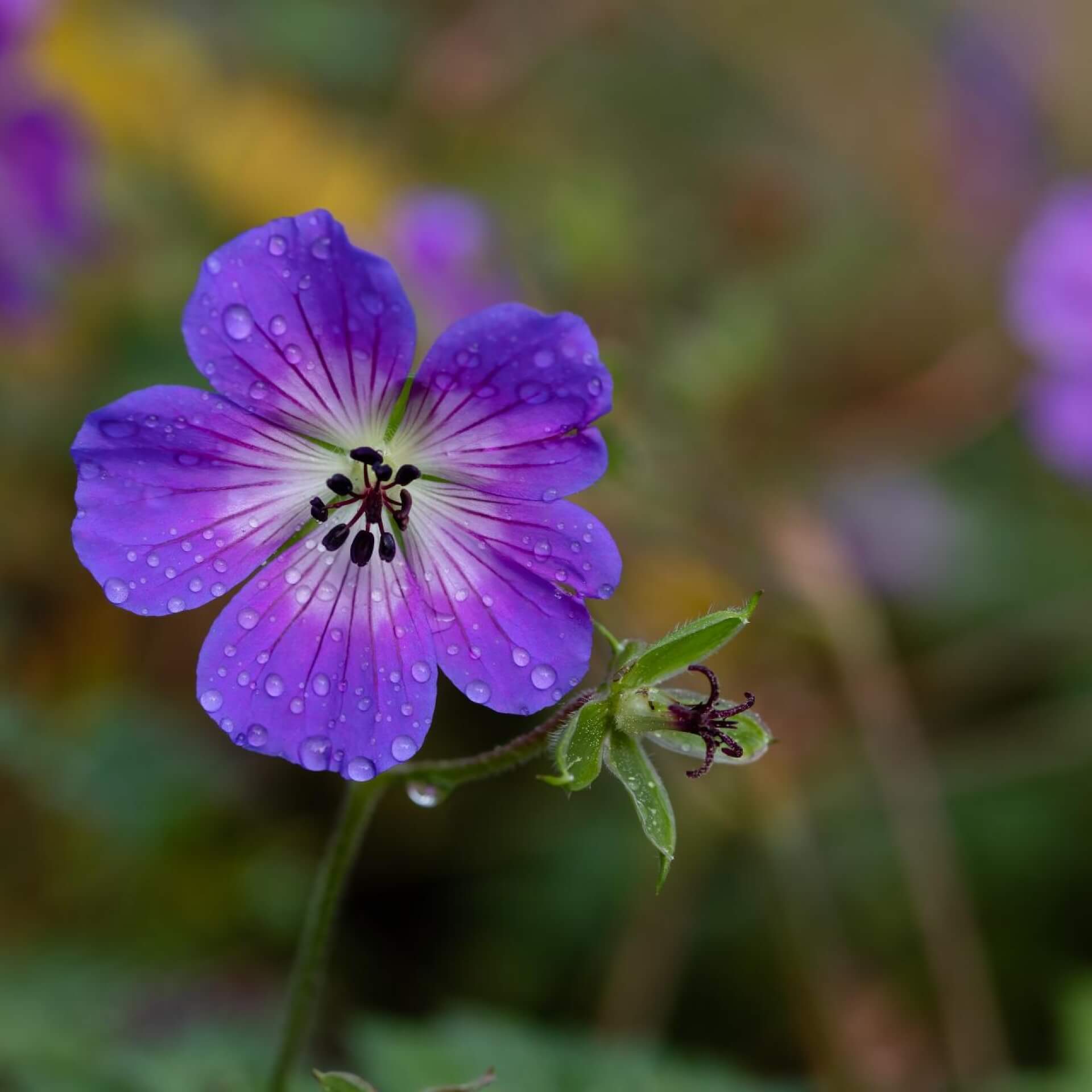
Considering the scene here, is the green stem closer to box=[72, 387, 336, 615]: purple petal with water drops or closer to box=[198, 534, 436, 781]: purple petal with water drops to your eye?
box=[198, 534, 436, 781]: purple petal with water drops

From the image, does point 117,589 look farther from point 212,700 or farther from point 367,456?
point 367,456

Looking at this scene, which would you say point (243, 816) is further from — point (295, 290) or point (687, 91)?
point (687, 91)

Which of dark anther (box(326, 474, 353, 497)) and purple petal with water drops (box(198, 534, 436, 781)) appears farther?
dark anther (box(326, 474, 353, 497))

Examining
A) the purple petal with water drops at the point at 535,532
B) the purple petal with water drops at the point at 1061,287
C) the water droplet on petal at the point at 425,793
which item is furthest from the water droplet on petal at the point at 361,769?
the purple petal with water drops at the point at 1061,287

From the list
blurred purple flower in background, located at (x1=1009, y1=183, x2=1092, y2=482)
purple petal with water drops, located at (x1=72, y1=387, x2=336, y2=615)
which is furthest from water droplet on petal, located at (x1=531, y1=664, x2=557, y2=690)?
blurred purple flower in background, located at (x1=1009, y1=183, x2=1092, y2=482)

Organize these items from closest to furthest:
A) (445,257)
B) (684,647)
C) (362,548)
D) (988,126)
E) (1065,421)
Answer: (684,647) < (362,548) < (445,257) < (1065,421) < (988,126)

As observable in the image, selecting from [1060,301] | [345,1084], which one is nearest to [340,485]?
[345,1084]

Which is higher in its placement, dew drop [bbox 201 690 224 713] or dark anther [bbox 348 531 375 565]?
dark anther [bbox 348 531 375 565]

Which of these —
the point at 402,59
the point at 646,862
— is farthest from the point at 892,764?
the point at 402,59
